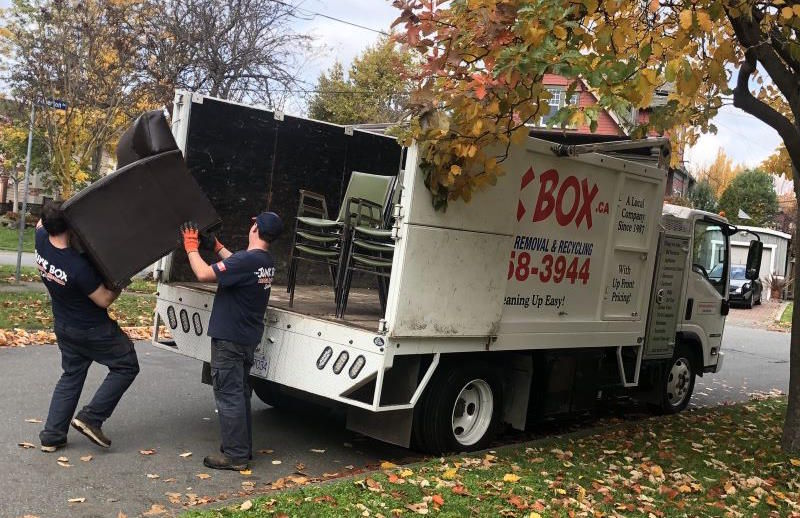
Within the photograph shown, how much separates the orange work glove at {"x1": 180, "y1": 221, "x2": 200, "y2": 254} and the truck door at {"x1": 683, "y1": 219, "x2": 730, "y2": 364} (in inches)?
222

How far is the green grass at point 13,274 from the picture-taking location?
15.1 m

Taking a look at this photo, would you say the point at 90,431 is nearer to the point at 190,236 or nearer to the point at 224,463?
the point at 224,463

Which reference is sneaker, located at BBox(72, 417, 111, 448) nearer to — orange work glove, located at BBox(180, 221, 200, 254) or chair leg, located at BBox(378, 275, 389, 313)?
orange work glove, located at BBox(180, 221, 200, 254)

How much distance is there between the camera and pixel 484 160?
5.41m

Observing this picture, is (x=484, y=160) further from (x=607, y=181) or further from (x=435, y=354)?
(x=607, y=181)

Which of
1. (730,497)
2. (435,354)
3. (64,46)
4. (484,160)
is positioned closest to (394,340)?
(435,354)

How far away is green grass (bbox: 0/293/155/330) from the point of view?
10703 mm

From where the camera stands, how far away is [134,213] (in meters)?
5.31

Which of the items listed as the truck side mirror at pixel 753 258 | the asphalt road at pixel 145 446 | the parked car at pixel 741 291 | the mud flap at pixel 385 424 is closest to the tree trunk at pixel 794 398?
the truck side mirror at pixel 753 258

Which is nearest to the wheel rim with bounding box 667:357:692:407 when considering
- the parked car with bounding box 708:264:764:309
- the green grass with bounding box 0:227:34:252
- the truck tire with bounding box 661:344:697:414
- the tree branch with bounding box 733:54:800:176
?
the truck tire with bounding box 661:344:697:414

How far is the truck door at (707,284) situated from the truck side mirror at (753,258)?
0.25m

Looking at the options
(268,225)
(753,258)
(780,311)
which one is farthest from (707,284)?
(780,311)

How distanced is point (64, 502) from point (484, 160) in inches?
133

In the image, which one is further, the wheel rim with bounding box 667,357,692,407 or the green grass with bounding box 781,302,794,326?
the green grass with bounding box 781,302,794,326
